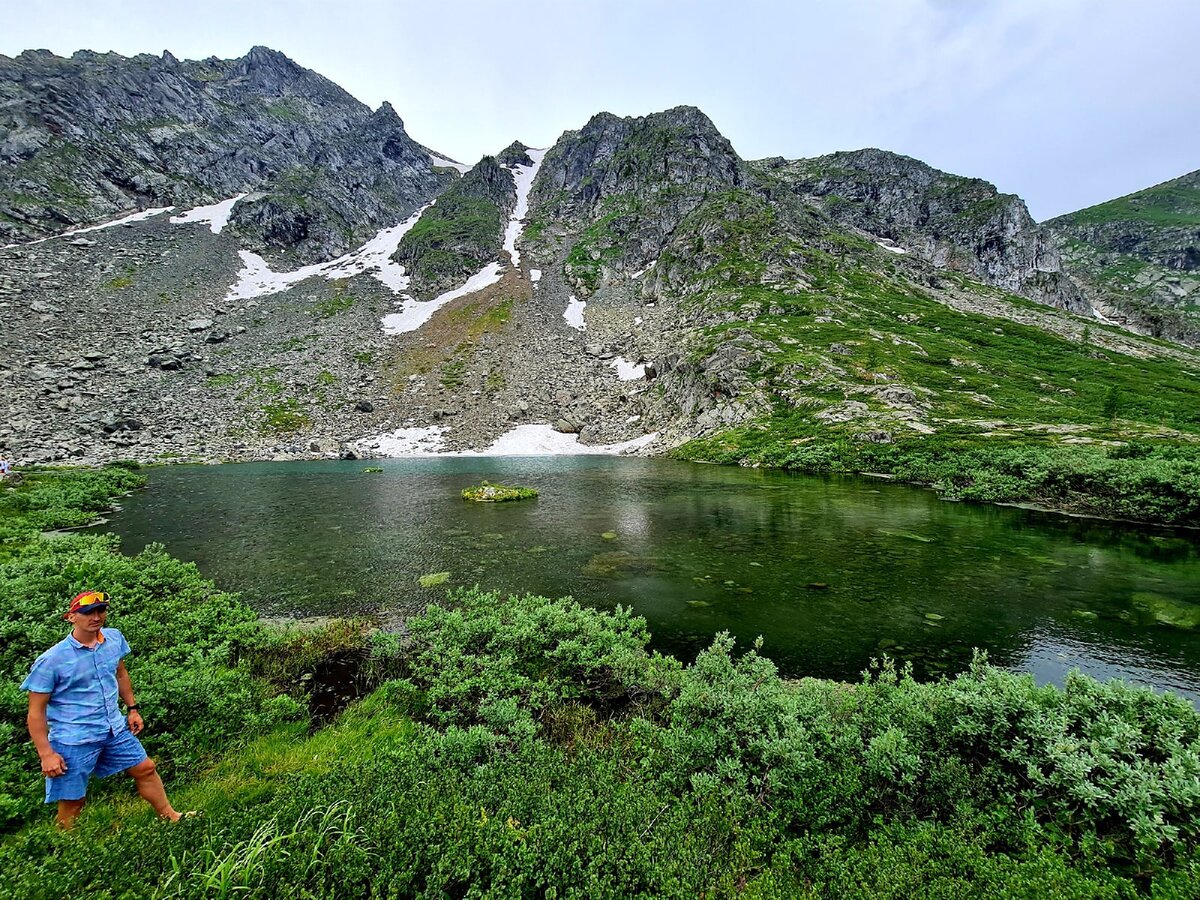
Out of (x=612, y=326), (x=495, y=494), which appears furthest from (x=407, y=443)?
(x=612, y=326)

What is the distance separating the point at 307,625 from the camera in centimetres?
1234

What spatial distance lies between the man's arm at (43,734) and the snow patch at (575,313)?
355 feet

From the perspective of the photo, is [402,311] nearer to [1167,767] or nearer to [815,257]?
[815,257]

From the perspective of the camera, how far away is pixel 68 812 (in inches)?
208

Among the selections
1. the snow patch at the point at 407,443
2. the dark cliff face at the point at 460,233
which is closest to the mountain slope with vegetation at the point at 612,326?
the dark cliff face at the point at 460,233

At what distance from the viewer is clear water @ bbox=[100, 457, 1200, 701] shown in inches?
470

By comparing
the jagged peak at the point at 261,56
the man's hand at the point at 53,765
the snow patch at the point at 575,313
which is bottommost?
the man's hand at the point at 53,765

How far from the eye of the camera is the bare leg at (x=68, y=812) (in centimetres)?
520

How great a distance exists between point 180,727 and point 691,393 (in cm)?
7228

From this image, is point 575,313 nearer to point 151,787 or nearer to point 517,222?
point 517,222

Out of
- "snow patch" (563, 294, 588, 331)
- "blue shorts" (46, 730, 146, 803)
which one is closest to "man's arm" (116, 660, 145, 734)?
"blue shorts" (46, 730, 146, 803)

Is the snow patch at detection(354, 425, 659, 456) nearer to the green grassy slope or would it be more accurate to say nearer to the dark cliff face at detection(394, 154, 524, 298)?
the green grassy slope

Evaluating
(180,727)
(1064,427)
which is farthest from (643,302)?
(180,727)

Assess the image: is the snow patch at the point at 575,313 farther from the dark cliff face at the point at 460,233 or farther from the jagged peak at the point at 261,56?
the jagged peak at the point at 261,56
